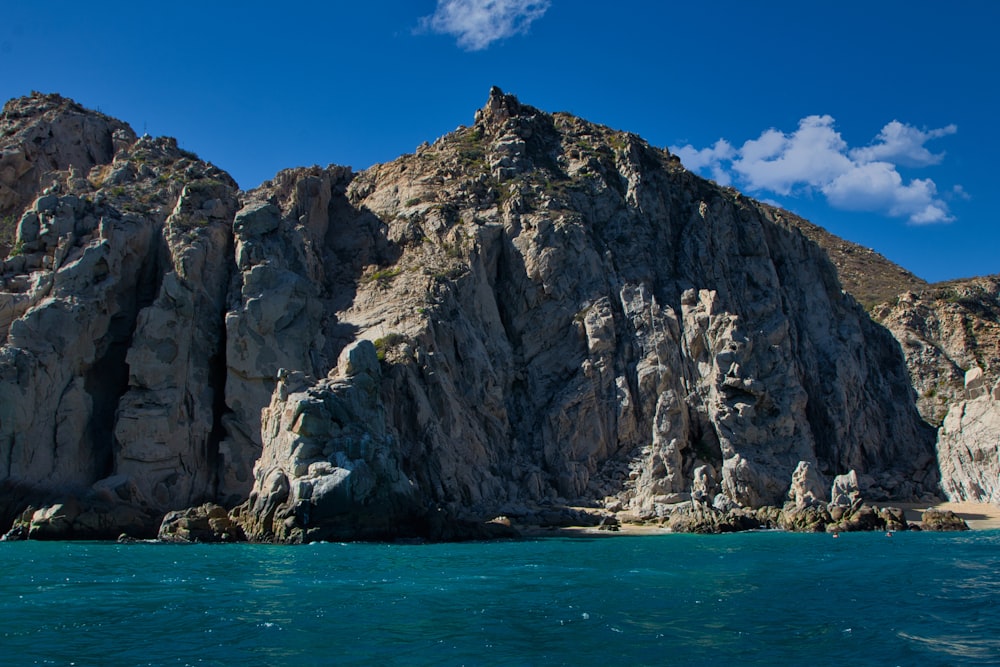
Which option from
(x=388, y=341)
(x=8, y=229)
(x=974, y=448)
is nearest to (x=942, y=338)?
(x=974, y=448)

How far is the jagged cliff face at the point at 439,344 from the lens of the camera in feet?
145

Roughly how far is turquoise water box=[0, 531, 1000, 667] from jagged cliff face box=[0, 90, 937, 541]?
10.1 metres

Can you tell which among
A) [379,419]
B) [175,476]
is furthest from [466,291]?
[175,476]

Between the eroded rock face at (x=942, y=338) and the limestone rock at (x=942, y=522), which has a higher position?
the eroded rock face at (x=942, y=338)

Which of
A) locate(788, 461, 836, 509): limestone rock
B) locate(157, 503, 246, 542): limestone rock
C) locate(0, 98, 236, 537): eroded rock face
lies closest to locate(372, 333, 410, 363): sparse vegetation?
locate(0, 98, 236, 537): eroded rock face

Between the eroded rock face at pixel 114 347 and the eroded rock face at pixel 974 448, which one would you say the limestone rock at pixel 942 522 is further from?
the eroded rock face at pixel 114 347

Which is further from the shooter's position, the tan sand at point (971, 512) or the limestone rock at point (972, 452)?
the limestone rock at point (972, 452)

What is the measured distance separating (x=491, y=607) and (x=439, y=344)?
36.4m

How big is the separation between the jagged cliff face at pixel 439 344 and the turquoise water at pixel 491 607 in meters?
10.1

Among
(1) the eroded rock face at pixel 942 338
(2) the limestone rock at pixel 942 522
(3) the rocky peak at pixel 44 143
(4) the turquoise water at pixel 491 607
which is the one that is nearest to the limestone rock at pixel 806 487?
(2) the limestone rock at pixel 942 522

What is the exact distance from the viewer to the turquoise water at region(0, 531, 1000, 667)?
16.3 m

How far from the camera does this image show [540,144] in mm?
78375

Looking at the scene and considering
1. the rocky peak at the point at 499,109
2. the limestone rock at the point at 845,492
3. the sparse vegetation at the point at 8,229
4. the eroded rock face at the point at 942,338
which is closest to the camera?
the limestone rock at the point at 845,492

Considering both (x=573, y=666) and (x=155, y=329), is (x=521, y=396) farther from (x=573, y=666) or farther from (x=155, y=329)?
(x=573, y=666)
